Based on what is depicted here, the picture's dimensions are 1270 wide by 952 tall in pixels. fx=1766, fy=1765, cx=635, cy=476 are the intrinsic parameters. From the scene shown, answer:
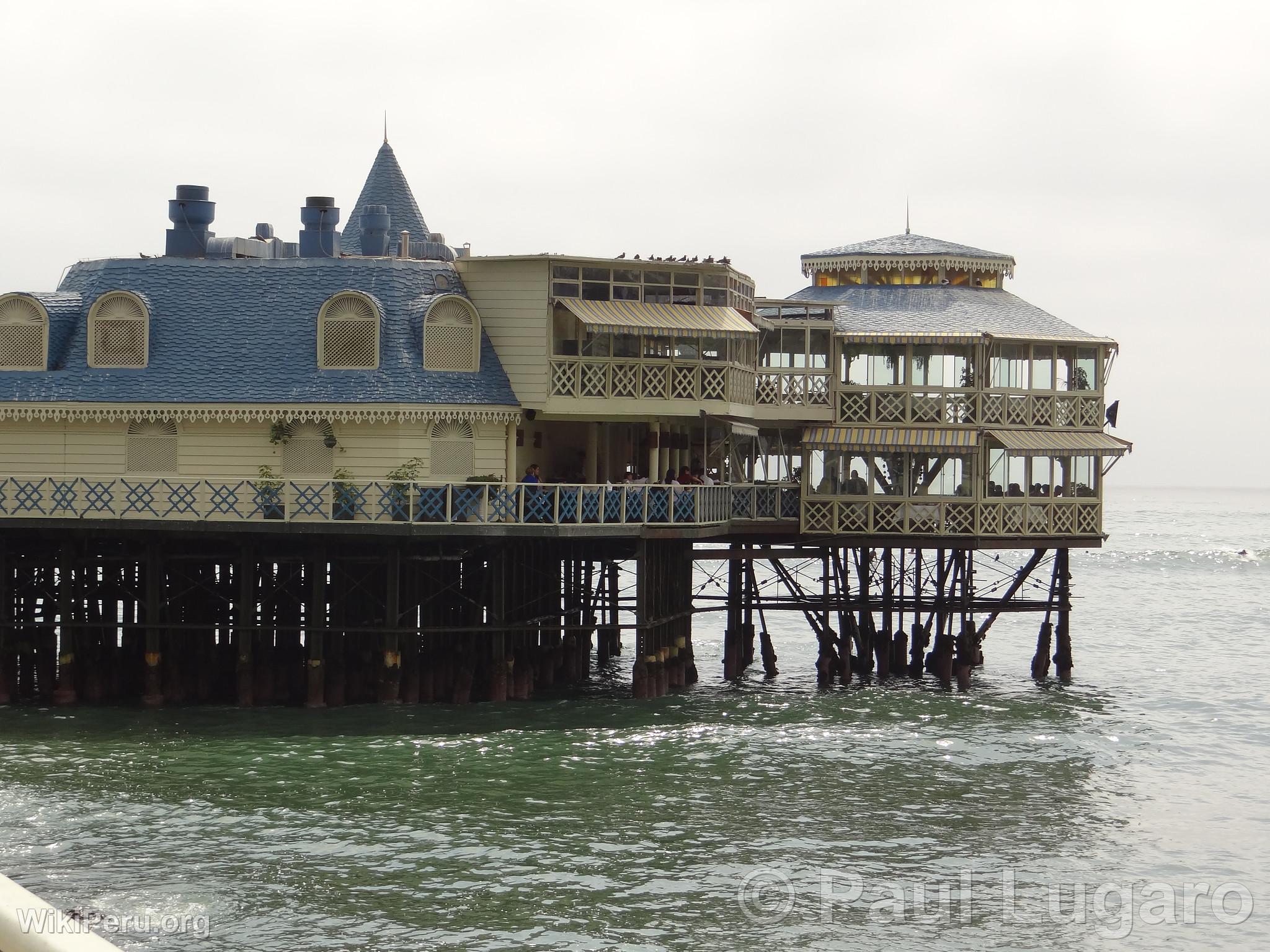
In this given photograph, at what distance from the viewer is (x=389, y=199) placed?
56781 mm

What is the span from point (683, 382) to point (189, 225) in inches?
555

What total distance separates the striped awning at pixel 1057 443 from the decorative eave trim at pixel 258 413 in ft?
42.0

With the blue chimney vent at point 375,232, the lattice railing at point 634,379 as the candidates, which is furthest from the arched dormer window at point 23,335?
the lattice railing at point 634,379

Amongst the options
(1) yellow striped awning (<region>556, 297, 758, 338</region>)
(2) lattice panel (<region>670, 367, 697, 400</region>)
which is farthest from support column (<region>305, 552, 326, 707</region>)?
(2) lattice panel (<region>670, 367, 697, 400</region>)

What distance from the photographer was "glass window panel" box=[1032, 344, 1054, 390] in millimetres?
45938

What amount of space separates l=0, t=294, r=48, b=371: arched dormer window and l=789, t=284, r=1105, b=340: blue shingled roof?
18781 mm

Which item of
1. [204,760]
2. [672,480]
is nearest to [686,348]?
[672,480]

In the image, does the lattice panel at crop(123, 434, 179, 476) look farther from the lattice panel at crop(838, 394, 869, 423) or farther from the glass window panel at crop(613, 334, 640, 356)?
the lattice panel at crop(838, 394, 869, 423)

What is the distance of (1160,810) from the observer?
106ft

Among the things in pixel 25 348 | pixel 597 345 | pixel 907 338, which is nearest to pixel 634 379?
pixel 597 345

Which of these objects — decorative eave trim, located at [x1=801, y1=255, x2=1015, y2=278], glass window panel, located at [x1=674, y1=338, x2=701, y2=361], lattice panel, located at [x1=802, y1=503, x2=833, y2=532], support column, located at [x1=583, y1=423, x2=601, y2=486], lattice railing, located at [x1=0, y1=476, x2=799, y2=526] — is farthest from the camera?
decorative eave trim, located at [x1=801, y1=255, x2=1015, y2=278]

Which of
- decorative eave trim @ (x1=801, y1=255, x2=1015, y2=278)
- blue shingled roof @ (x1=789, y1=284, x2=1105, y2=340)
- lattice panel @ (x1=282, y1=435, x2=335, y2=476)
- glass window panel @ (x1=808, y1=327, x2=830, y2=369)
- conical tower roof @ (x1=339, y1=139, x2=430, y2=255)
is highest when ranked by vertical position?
conical tower roof @ (x1=339, y1=139, x2=430, y2=255)

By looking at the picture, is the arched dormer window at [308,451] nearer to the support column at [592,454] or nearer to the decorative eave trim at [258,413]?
the decorative eave trim at [258,413]

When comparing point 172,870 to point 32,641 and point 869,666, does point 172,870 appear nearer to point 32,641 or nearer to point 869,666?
point 32,641
